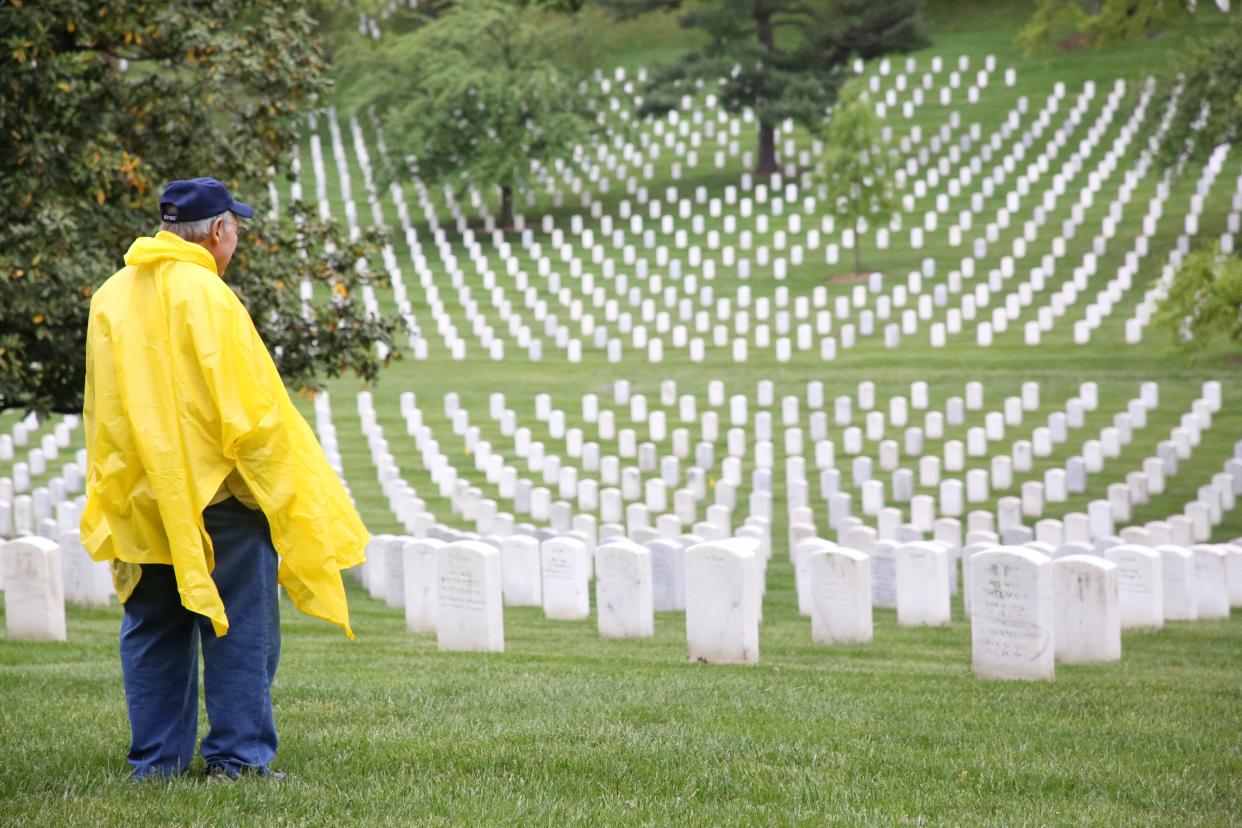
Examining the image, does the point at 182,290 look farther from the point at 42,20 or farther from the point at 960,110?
the point at 960,110

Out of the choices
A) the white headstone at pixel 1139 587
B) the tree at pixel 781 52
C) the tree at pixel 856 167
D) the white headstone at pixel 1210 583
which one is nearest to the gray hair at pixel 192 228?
the white headstone at pixel 1139 587

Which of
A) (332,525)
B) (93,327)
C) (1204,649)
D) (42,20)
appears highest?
(42,20)

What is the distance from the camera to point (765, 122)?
153ft

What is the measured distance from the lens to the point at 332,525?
195 inches

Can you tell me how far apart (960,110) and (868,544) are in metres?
42.2

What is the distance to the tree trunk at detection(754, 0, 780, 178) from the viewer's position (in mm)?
46975

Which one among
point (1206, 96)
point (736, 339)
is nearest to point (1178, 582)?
point (736, 339)

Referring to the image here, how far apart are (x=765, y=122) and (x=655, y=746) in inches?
1674

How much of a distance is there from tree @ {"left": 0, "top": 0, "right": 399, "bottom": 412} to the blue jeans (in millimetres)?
8105

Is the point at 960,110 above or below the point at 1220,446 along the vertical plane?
above

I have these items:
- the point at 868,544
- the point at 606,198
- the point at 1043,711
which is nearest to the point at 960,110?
the point at 606,198

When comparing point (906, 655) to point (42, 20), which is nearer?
point (906, 655)

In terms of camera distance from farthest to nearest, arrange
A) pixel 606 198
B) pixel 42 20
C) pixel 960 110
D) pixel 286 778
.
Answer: pixel 960 110 < pixel 606 198 < pixel 42 20 < pixel 286 778

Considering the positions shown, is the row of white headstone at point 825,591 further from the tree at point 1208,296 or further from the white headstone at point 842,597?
the tree at point 1208,296
